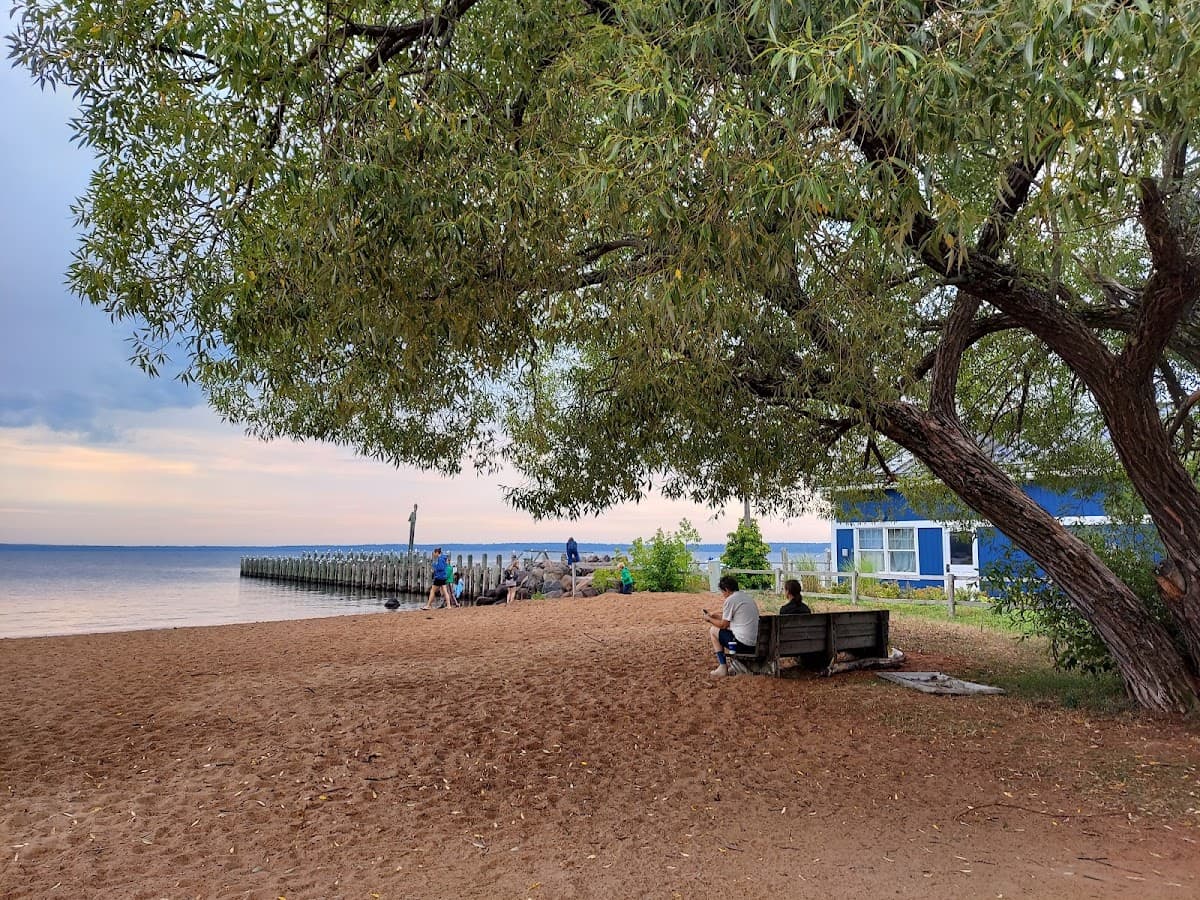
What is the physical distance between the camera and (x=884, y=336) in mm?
7293

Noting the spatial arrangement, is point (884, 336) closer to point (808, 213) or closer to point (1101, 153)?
point (808, 213)

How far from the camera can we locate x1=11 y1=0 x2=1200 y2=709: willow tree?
12.4ft

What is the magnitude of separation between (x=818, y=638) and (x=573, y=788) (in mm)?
4787

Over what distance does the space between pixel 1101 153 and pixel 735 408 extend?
535 centimetres

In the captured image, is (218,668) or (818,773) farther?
(218,668)

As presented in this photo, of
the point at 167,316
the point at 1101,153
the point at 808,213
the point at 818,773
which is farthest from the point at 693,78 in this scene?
the point at 818,773

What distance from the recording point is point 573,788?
612 cm

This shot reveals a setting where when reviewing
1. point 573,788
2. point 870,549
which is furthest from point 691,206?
point 870,549

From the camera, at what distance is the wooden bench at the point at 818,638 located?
31.3ft

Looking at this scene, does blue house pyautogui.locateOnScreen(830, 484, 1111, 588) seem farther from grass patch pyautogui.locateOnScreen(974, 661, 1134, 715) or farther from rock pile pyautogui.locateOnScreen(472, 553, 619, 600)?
grass patch pyautogui.locateOnScreen(974, 661, 1134, 715)

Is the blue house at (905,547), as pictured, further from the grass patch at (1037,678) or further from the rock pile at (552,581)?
the rock pile at (552,581)

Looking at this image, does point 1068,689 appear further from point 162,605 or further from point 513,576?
point 162,605

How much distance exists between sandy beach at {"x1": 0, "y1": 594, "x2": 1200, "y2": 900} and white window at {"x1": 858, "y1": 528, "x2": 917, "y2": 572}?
52.8ft

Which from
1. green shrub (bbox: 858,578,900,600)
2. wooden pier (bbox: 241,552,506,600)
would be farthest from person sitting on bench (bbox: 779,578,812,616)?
wooden pier (bbox: 241,552,506,600)
